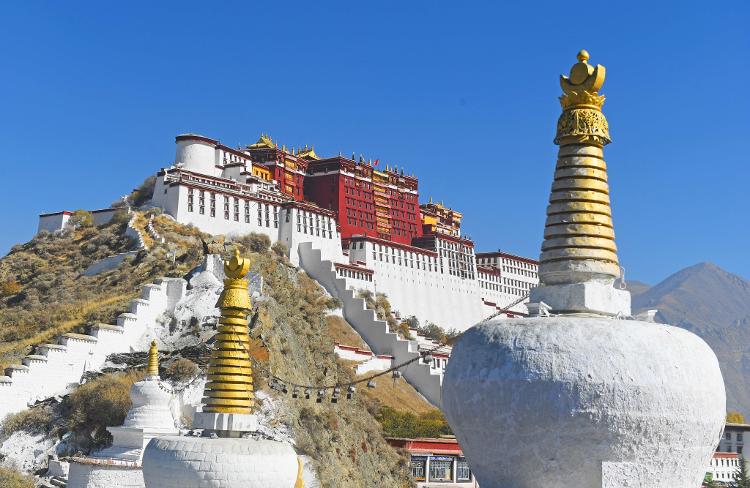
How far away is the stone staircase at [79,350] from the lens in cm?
3556

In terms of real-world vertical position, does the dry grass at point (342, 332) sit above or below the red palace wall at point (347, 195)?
below

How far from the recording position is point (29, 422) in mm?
34375

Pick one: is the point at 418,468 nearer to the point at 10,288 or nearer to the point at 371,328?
the point at 371,328

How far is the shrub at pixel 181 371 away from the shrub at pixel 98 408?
1507mm

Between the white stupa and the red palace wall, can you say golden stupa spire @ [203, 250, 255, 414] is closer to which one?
the white stupa

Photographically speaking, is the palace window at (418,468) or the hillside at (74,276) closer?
the palace window at (418,468)

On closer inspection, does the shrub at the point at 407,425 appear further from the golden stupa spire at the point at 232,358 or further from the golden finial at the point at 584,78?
the golden finial at the point at 584,78

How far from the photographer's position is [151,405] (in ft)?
96.5

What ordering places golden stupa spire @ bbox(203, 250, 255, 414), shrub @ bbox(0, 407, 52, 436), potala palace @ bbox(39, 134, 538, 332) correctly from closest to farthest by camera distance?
1. golden stupa spire @ bbox(203, 250, 255, 414)
2. shrub @ bbox(0, 407, 52, 436)
3. potala palace @ bbox(39, 134, 538, 332)

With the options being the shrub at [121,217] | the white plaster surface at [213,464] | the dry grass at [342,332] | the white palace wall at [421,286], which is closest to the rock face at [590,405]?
the white plaster surface at [213,464]


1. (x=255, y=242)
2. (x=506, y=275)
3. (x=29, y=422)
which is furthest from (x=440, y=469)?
(x=506, y=275)

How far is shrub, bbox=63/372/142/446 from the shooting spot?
109 ft

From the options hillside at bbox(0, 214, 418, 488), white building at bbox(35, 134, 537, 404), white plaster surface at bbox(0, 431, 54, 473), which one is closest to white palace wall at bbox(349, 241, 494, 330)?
white building at bbox(35, 134, 537, 404)

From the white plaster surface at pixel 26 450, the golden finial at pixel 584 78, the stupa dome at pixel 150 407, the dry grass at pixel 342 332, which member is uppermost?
the dry grass at pixel 342 332
